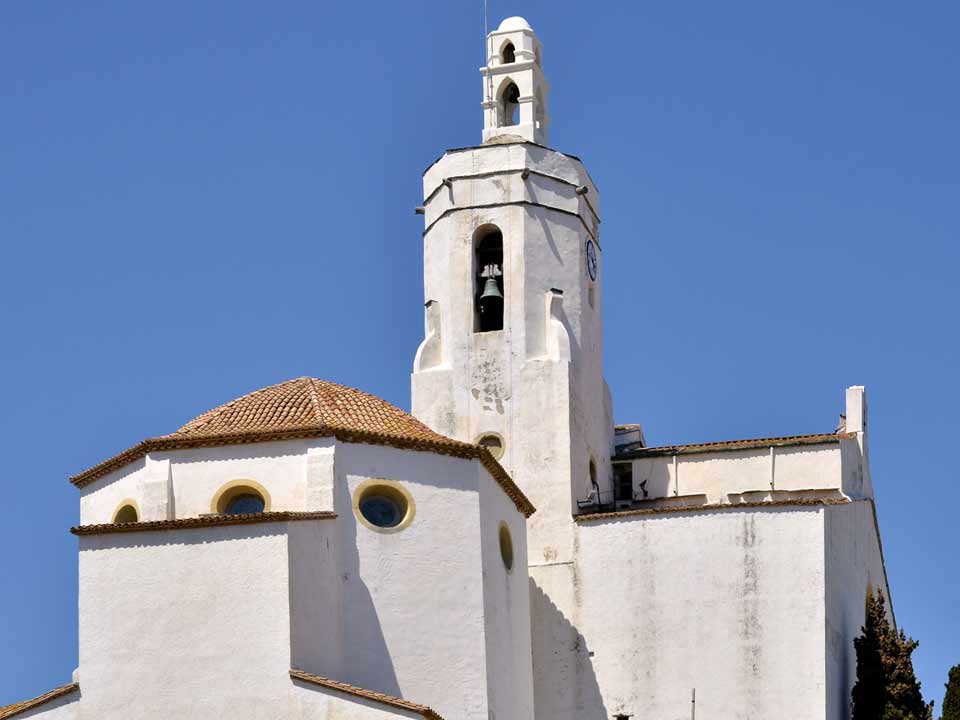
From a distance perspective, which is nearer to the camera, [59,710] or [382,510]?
[59,710]

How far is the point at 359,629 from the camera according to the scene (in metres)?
37.1

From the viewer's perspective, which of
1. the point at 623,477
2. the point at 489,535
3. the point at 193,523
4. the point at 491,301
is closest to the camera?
the point at 193,523

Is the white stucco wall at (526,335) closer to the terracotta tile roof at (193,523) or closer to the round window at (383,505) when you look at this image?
the round window at (383,505)

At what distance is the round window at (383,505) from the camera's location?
37750mm

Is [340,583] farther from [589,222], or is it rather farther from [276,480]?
[589,222]

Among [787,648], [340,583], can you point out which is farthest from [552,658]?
[340,583]

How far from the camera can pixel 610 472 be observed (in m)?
47.2

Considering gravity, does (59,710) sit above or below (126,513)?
below

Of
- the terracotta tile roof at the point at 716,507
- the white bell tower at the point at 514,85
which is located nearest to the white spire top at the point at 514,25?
the white bell tower at the point at 514,85

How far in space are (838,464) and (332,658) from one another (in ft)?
43.9

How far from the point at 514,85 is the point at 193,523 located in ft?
55.1

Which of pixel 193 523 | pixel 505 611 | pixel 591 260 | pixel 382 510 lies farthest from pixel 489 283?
pixel 193 523

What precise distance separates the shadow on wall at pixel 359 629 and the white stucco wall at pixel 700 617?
284 inches

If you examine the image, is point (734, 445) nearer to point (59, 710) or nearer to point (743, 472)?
point (743, 472)
